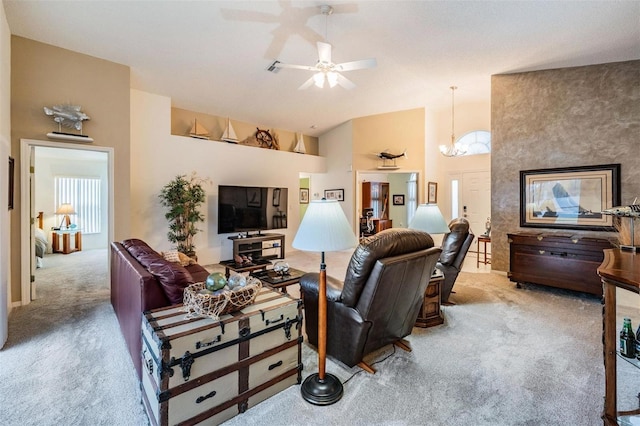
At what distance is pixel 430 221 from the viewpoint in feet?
10.8

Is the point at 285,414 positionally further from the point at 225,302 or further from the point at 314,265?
the point at 314,265

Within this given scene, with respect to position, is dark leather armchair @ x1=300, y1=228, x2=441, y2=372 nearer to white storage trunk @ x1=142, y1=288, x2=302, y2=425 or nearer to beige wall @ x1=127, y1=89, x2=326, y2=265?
white storage trunk @ x1=142, y1=288, x2=302, y2=425

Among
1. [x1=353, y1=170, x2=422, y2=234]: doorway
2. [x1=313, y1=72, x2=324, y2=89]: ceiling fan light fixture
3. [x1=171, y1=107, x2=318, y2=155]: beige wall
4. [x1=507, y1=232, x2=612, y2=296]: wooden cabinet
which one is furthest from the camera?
[x1=353, y1=170, x2=422, y2=234]: doorway

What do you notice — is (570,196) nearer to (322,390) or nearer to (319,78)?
(319,78)

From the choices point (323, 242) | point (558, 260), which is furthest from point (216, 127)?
point (558, 260)

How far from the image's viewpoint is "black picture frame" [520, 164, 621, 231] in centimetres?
393

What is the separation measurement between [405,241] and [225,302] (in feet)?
4.03

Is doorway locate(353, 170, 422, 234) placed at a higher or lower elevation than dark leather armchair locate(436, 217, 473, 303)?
higher

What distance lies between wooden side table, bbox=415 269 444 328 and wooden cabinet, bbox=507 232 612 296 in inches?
80.4

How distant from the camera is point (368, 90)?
5168 millimetres

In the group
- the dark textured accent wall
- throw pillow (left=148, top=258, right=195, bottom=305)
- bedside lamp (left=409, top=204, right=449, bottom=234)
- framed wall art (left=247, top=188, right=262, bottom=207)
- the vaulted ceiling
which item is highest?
the vaulted ceiling

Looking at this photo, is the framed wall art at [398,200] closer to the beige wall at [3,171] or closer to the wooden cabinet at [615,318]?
the wooden cabinet at [615,318]

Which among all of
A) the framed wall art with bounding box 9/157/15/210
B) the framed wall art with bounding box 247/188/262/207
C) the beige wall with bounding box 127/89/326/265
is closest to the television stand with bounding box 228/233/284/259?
the beige wall with bounding box 127/89/326/265

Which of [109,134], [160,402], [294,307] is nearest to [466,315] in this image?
[294,307]
